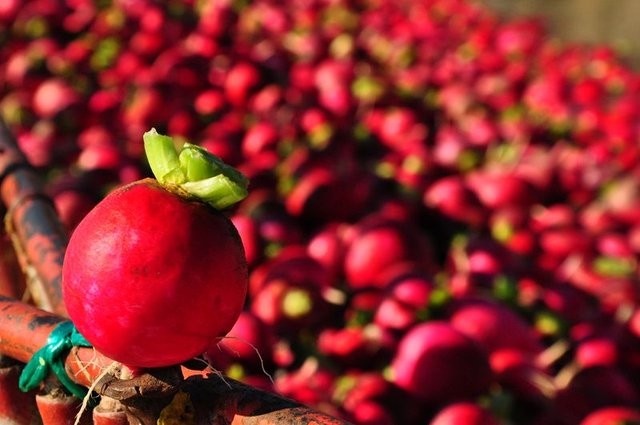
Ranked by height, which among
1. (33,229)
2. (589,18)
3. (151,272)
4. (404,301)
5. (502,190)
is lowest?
(589,18)

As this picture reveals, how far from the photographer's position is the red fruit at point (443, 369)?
1.37 metres

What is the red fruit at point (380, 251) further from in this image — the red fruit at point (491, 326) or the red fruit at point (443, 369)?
the red fruit at point (443, 369)

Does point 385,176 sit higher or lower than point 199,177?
lower

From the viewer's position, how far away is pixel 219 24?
3.10m

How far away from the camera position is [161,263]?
59cm

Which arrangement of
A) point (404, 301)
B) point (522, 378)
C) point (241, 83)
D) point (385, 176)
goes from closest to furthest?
point (522, 378), point (404, 301), point (385, 176), point (241, 83)

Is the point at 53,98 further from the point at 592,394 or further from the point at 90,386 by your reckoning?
the point at 90,386

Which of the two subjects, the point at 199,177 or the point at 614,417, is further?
the point at 614,417

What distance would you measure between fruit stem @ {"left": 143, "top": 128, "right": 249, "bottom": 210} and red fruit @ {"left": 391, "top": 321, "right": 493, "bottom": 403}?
2.80 ft

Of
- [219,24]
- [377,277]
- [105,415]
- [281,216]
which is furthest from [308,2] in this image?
[105,415]

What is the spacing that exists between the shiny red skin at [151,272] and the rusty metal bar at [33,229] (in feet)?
1.19

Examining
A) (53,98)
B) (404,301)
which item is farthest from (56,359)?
(53,98)

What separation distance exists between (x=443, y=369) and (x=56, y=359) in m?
0.81

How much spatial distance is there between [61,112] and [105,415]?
1.97 metres
